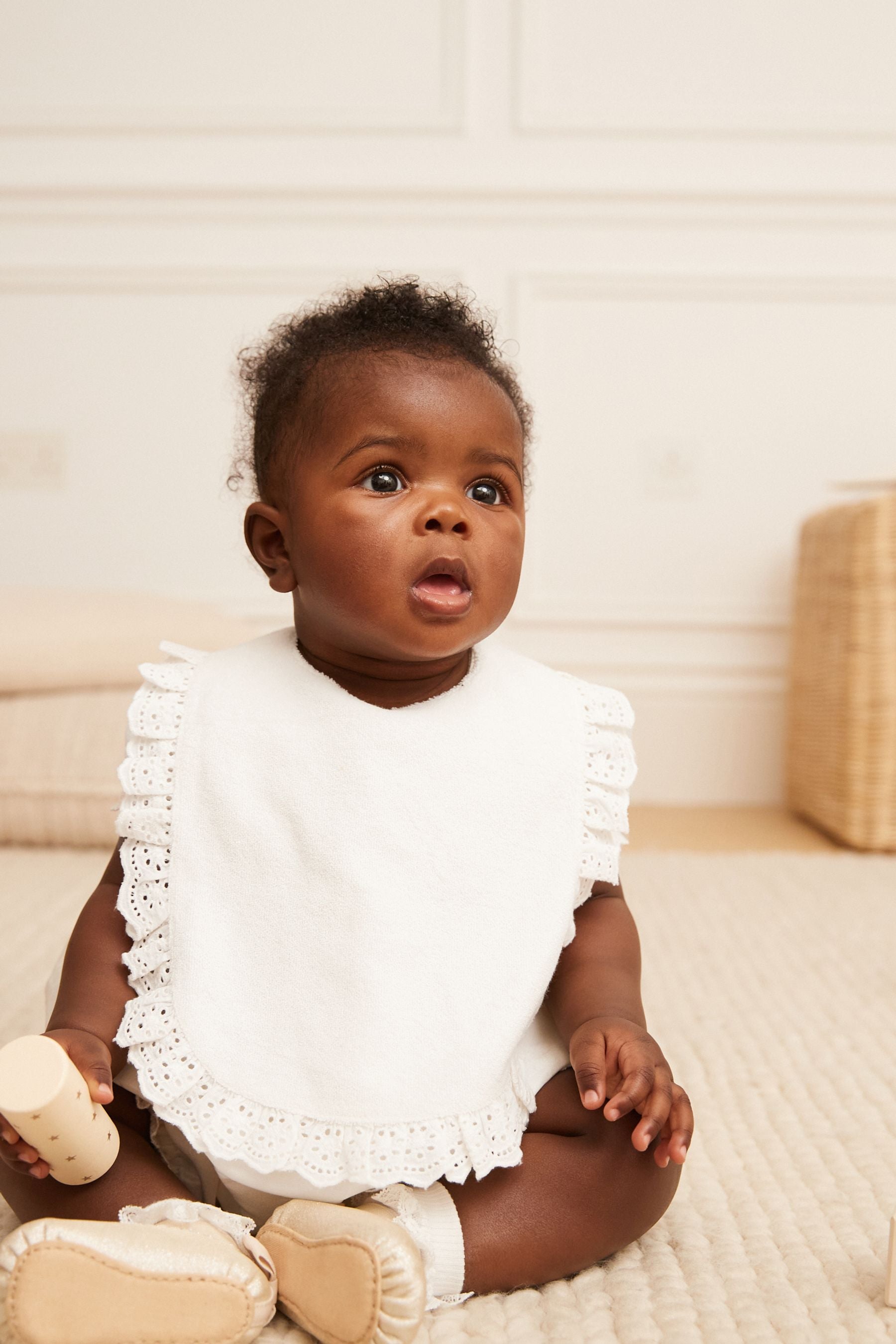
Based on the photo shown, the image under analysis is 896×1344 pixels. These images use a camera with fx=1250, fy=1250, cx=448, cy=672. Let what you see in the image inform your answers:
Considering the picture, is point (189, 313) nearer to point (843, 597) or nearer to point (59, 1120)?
point (843, 597)

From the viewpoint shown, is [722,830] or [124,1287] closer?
[124,1287]

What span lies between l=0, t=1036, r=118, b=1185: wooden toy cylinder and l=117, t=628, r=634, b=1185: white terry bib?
5 cm

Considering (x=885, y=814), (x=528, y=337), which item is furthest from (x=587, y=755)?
(x=528, y=337)

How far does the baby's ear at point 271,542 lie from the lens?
2.32 feet

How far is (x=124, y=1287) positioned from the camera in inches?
19.3

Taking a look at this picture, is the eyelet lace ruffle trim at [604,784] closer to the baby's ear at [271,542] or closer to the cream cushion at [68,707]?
the baby's ear at [271,542]

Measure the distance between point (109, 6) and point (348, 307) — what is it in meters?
1.65

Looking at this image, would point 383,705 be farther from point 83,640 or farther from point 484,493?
point 83,640

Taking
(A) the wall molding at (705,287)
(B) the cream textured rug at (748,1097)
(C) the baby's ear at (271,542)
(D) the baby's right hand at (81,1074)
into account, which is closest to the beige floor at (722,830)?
(B) the cream textured rug at (748,1097)

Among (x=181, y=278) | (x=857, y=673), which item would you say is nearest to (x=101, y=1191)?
(x=857, y=673)

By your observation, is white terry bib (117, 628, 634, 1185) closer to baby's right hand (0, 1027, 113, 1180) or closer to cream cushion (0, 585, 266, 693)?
baby's right hand (0, 1027, 113, 1180)

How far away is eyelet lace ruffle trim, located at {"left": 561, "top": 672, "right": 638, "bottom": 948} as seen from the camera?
2.28ft

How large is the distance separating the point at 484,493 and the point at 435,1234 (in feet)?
1.21

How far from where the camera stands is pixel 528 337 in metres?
2.07
